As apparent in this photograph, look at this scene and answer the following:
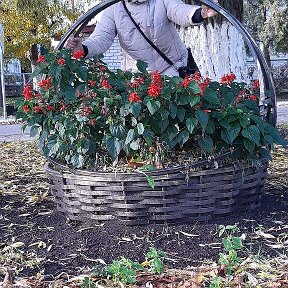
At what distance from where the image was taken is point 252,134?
3.33 meters

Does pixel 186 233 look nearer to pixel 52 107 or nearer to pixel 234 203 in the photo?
pixel 234 203

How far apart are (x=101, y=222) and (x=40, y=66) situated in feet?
3.38

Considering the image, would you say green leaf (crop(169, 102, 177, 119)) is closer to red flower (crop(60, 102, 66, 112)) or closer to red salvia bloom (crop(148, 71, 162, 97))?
red salvia bloom (crop(148, 71, 162, 97))

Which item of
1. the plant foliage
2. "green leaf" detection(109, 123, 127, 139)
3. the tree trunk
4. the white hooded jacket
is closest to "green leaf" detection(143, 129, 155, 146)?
the plant foliage

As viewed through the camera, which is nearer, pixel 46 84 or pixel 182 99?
pixel 182 99

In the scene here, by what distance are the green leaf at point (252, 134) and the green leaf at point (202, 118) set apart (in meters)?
0.23

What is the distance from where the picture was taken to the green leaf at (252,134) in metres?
3.32

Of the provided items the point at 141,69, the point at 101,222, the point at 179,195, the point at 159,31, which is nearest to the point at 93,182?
the point at 101,222

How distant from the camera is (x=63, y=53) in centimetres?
369

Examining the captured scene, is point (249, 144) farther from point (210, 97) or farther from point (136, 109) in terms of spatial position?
point (136, 109)

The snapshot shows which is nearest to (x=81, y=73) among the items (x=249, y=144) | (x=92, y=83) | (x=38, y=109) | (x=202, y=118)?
(x=92, y=83)

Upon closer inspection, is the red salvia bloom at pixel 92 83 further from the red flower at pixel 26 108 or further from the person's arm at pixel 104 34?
the person's arm at pixel 104 34

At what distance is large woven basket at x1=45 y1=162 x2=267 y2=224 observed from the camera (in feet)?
11.0

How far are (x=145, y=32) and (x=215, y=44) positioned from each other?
9.67 feet
